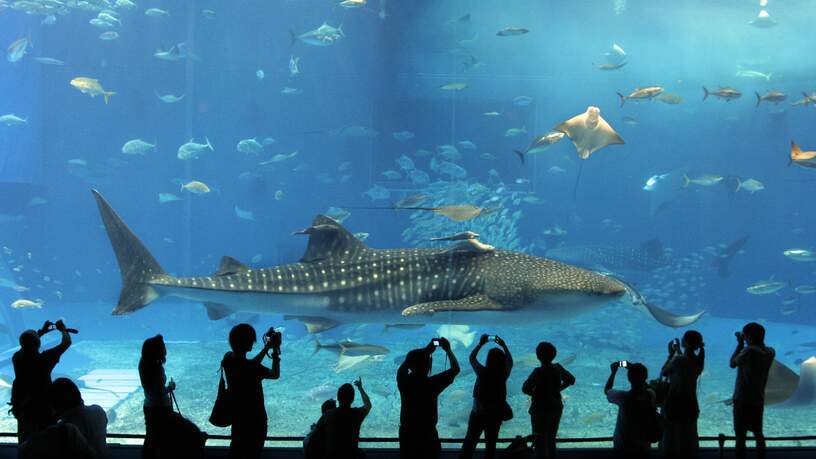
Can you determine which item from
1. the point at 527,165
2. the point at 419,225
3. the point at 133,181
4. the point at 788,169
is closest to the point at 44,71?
the point at 133,181

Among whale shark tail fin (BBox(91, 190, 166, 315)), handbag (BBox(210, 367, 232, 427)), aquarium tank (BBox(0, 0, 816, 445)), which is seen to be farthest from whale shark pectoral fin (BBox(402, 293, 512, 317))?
aquarium tank (BBox(0, 0, 816, 445))

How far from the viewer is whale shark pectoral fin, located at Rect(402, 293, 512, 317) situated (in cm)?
458

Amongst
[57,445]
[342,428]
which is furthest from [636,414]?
[57,445]

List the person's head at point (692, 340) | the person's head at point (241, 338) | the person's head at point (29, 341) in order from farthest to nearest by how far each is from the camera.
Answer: the person's head at point (692, 340) → the person's head at point (29, 341) → the person's head at point (241, 338)

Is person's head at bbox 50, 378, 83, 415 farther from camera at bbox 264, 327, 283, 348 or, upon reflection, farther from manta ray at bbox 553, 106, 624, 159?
manta ray at bbox 553, 106, 624, 159

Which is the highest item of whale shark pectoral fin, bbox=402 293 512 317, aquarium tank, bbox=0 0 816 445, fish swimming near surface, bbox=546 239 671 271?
A: aquarium tank, bbox=0 0 816 445

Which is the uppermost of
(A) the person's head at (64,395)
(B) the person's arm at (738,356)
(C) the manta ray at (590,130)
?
(C) the manta ray at (590,130)

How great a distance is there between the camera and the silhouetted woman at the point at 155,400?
2.71 metres

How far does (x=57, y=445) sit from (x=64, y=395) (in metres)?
0.42

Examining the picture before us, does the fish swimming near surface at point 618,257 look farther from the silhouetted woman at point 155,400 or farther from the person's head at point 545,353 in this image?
the silhouetted woman at point 155,400

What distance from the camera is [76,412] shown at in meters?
2.61

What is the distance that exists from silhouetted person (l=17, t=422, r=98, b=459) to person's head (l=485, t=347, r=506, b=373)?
1.89 m

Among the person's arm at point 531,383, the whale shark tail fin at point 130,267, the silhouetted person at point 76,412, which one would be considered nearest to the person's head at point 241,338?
the silhouetted person at point 76,412

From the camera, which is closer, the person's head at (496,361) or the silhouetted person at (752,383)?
the person's head at (496,361)
